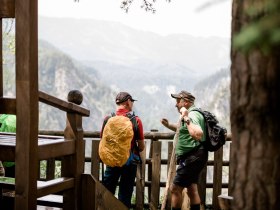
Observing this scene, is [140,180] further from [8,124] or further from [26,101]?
[26,101]

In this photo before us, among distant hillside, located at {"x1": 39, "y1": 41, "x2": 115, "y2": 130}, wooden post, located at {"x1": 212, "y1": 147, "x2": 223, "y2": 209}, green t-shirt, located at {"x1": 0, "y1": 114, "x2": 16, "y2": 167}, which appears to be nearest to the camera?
green t-shirt, located at {"x1": 0, "y1": 114, "x2": 16, "y2": 167}

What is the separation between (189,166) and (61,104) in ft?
6.86

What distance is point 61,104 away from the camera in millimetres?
4082

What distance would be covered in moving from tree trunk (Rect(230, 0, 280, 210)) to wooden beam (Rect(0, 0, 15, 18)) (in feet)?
5.63

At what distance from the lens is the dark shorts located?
569cm

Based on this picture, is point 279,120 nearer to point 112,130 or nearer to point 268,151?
point 268,151

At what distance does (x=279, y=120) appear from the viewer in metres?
2.12

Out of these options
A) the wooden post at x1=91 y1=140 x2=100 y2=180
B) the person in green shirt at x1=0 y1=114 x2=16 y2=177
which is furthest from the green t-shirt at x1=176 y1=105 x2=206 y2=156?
the wooden post at x1=91 y1=140 x2=100 y2=180

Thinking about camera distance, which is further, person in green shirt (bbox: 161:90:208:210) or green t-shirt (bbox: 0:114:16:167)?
person in green shirt (bbox: 161:90:208:210)

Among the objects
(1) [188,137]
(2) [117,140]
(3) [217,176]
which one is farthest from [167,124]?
(3) [217,176]

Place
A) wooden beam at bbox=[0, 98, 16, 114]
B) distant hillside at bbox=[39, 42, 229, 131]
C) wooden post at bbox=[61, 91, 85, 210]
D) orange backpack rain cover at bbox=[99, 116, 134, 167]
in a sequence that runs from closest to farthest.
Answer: wooden beam at bbox=[0, 98, 16, 114], wooden post at bbox=[61, 91, 85, 210], orange backpack rain cover at bbox=[99, 116, 134, 167], distant hillside at bbox=[39, 42, 229, 131]

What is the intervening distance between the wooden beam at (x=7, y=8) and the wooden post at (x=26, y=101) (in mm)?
40

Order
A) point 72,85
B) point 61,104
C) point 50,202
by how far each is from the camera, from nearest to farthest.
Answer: point 61,104, point 50,202, point 72,85

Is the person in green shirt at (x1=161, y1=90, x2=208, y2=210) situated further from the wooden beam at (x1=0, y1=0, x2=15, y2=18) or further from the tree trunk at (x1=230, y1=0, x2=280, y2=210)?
the tree trunk at (x1=230, y1=0, x2=280, y2=210)
